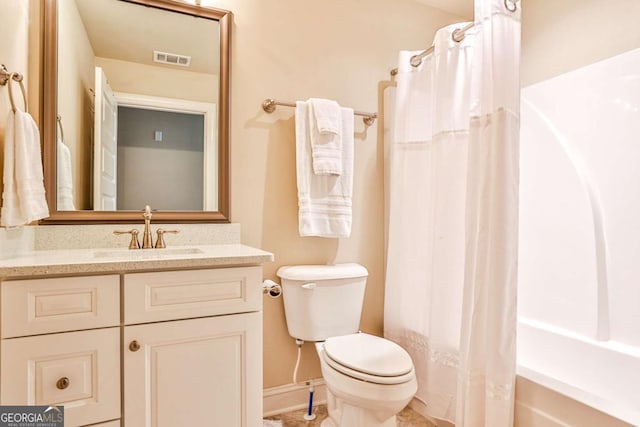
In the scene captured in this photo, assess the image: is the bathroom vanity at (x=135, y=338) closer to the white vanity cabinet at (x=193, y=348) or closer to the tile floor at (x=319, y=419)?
the white vanity cabinet at (x=193, y=348)

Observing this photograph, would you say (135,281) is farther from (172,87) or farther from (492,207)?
(492,207)

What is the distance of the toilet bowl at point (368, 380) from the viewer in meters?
1.33

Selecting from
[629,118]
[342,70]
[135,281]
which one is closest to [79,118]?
[135,281]

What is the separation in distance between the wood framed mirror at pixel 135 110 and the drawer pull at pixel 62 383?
2.31 feet

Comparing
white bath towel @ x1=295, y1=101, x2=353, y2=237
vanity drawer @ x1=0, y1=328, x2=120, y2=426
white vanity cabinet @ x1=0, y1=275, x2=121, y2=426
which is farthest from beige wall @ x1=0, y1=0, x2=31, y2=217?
white bath towel @ x1=295, y1=101, x2=353, y2=237

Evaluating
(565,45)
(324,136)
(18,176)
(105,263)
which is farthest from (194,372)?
(565,45)

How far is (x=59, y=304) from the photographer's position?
1.01m

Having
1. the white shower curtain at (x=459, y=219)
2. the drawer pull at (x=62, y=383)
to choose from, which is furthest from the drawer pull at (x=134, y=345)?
the white shower curtain at (x=459, y=219)

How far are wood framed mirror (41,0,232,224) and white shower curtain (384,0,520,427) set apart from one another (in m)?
0.98

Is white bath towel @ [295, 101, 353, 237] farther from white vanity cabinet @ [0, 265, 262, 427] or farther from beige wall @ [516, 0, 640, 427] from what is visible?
beige wall @ [516, 0, 640, 427]

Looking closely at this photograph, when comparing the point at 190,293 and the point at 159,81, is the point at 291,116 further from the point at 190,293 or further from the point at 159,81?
the point at 190,293

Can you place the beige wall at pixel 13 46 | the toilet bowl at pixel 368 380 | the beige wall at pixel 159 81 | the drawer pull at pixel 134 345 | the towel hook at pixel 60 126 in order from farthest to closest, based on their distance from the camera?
the beige wall at pixel 159 81 < the towel hook at pixel 60 126 < the toilet bowl at pixel 368 380 < the beige wall at pixel 13 46 < the drawer pull at pixel 134 345

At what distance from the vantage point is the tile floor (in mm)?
1780

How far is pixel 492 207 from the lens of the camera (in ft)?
4.58
